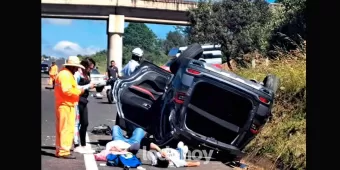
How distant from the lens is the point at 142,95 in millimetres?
9742

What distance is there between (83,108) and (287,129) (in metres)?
3.56

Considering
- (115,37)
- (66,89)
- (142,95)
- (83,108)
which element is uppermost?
(115,37)

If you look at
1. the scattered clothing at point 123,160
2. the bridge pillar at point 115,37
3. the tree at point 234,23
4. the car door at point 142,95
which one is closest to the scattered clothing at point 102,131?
the car door at point 142,95

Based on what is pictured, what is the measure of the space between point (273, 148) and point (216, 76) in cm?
166

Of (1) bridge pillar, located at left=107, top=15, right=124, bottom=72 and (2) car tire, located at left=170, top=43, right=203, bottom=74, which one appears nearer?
(2) car tire, located at left=170, top=43, right=203, bottom=74

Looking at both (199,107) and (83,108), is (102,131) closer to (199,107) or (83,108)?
(83,108)

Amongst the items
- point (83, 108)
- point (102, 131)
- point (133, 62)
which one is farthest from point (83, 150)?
point (133, 62)

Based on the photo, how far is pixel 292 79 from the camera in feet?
35.4

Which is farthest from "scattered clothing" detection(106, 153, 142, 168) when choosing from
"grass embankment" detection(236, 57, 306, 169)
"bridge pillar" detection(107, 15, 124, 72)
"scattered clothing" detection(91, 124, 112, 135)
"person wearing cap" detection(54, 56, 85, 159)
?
"bridge pillar" detection(107, 15, 124, 72)

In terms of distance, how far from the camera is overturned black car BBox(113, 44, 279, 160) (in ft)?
28.0

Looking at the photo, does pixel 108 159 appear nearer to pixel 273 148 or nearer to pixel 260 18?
pixel 273 148

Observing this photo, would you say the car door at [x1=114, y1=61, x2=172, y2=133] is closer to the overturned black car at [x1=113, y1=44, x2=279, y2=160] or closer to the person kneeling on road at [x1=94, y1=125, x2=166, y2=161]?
the overturned black car at [x1=113, y1=44, x2=279, y2=160]

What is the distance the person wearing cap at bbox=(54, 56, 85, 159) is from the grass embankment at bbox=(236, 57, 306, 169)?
3232 mm
